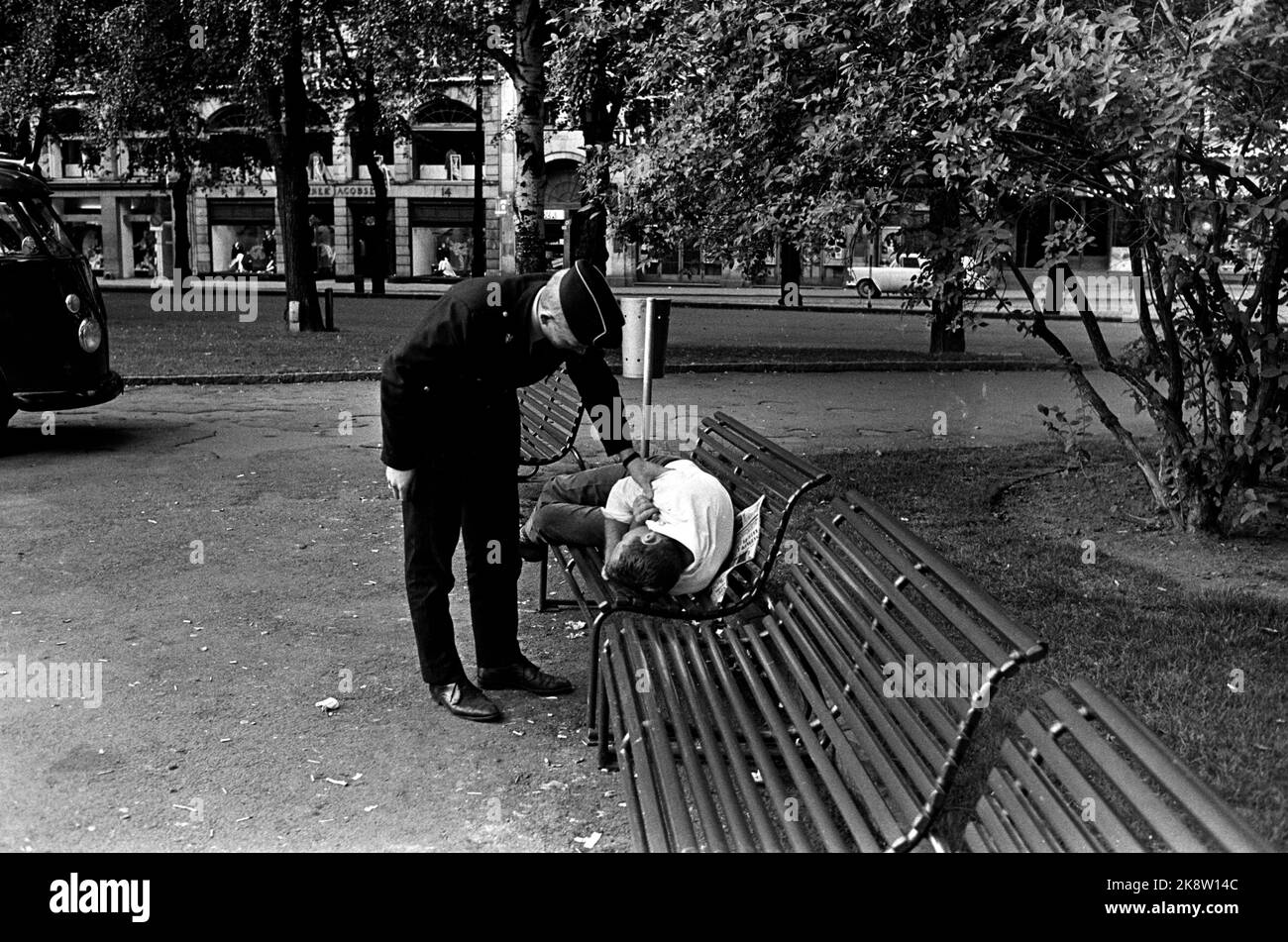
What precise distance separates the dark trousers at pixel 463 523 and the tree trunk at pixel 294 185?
57.3 feet

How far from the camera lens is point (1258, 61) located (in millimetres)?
5172

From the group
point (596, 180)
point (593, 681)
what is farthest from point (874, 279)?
point (593, 681)

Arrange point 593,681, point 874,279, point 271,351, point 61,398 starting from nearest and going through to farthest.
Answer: point 593,681
point 61,398
point 271,351
point 874,279

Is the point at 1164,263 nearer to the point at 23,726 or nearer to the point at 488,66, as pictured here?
the point at 23,726

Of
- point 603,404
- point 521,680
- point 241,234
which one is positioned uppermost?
point 241,234

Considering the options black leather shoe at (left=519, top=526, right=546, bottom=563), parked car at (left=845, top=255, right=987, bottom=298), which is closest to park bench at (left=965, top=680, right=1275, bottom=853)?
black leather shoe at (left=519, top=526, right=546, bottom=563)

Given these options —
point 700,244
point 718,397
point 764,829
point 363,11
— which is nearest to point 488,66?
point 363,11

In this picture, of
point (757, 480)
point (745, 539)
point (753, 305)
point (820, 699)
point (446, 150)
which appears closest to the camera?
point (820, 699)

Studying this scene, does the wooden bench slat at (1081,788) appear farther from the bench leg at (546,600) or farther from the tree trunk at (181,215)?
the tree trunk at (181,215)

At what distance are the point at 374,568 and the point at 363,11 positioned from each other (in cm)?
1268

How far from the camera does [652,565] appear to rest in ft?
14.8

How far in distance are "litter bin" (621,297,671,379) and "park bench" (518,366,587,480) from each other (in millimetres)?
630

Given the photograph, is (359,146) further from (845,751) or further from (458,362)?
(845,751)

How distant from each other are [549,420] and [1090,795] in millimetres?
5731
